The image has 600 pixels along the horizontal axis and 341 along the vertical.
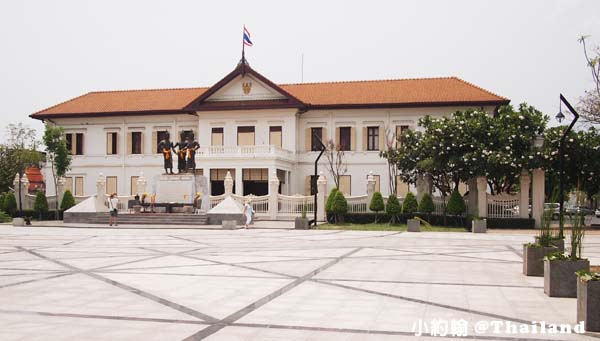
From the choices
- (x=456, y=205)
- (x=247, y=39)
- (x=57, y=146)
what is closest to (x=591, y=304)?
(x=456, y=205)

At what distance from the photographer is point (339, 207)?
33.2 meters

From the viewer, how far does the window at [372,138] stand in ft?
143

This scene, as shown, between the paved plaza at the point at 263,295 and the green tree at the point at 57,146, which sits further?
the green tree at the point at 57,146

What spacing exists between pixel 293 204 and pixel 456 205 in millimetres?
9532

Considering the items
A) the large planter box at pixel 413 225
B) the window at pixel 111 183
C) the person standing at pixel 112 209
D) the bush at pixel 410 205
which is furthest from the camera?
the window at pixel 111 183

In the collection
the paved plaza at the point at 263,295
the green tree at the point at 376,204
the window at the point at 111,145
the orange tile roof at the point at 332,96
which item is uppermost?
the orange tile roof at the point at 332,96

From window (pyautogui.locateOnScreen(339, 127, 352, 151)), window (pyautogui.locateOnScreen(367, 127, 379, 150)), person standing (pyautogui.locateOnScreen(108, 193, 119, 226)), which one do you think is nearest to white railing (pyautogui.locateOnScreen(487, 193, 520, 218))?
window (pyautogui.locateOnScreen(367, 127, 379, 150))

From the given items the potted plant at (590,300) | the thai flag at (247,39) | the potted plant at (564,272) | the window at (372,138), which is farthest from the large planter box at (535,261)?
the thai flag at (247,39)

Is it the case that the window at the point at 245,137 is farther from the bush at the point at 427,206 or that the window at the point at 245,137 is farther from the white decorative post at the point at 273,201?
the bush at the point at 427,206

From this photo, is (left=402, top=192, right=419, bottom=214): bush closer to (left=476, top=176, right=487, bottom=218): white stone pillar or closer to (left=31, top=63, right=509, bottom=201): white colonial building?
(left=476, top=176, right=487, bottom=218): white stone pillar

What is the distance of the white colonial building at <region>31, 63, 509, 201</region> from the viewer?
139 feet

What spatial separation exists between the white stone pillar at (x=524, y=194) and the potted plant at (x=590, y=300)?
84.7ft

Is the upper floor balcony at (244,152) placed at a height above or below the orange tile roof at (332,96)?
below

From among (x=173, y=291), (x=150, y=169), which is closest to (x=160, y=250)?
(x=173, y=291)
